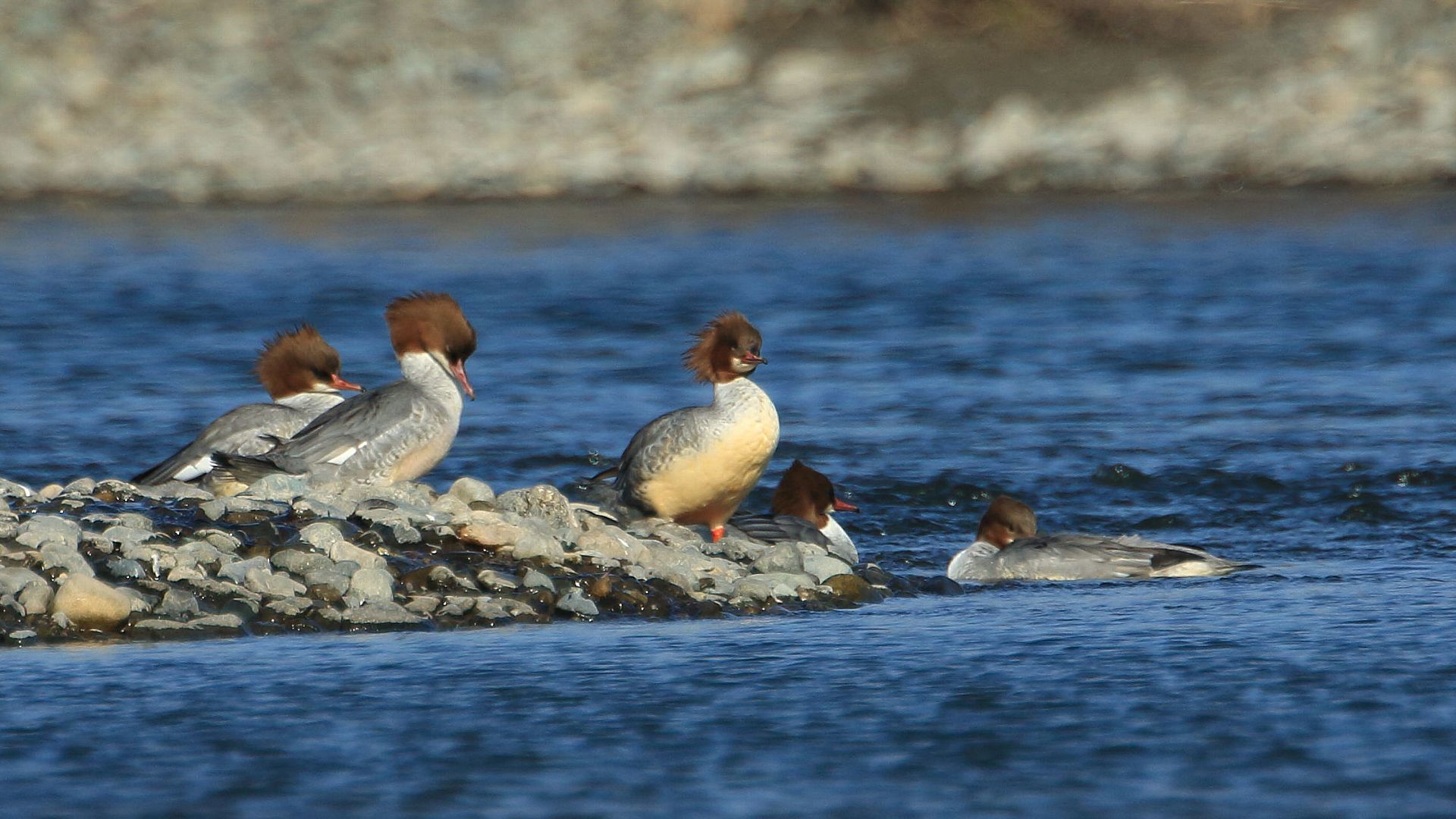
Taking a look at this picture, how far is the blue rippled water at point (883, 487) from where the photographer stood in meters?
6.00

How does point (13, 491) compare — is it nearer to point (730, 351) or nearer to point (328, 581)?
point (328, 581)

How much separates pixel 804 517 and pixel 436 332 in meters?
1.85

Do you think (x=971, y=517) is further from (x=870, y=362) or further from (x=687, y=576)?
(x=870, y=362)

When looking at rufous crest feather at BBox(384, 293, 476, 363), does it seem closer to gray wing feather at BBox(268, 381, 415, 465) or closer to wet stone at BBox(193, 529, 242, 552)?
gray wing feather at BBox(268, 381, 415, 465)

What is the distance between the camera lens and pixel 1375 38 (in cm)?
3152

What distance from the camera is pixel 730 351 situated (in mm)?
9625

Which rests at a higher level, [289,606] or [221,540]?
[221,540]

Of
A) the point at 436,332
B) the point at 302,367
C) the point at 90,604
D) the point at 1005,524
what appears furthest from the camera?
the point at 302,367

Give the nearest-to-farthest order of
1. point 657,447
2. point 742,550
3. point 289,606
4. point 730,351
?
point 289,606 → point 742,550 → point 657,447 → point 730,351

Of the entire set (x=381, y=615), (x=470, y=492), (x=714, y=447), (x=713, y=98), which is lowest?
(x=381, y=615)

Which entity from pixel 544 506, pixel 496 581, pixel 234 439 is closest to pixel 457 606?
pixel 496 581

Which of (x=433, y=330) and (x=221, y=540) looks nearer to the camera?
(x=221, y=540)

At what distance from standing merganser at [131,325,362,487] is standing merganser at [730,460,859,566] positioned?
2.15 meters

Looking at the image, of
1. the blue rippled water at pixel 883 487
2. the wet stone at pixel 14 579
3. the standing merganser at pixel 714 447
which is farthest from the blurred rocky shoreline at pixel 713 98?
the wet stone at pixel 14 579
